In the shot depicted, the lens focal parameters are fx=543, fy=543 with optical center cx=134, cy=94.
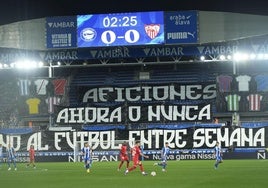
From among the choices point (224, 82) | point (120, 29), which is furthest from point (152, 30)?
point (224, 82)

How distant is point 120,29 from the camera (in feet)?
150

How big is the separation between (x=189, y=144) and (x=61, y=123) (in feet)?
39.1

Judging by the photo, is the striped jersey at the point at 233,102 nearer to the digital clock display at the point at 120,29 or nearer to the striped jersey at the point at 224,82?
the striped jersey at the point at 224,82

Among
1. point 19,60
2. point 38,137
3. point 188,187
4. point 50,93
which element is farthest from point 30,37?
point 188,187

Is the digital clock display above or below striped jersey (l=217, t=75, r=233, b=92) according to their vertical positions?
above

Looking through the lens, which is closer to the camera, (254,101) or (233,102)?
(233,102)

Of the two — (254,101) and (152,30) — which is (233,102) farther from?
(152,30)

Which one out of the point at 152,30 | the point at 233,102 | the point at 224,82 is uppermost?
the point at 152,30

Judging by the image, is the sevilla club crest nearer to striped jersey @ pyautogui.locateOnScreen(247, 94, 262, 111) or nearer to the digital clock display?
the digital clock display

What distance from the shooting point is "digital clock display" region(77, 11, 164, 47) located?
45344 mm

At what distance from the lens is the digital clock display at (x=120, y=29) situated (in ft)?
149

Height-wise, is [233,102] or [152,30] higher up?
[152,30]

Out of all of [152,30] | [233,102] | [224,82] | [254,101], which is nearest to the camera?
[152,30]

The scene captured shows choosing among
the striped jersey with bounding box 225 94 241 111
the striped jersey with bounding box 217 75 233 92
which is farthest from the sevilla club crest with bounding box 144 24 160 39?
the striped jersey with bounding box 225 94 241 111
